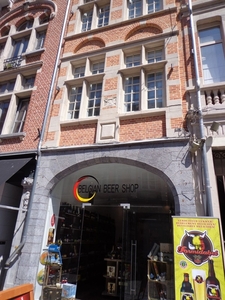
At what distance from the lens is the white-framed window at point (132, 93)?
5.95 meters

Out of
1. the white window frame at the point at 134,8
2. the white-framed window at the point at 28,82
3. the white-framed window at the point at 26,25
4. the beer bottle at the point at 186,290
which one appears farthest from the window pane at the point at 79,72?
the beer bottle at the point at 186,290

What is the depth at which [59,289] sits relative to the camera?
506cm

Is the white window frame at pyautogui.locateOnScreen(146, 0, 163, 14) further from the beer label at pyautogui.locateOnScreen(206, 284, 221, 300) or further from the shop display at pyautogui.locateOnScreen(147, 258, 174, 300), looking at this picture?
the beer label at pyautogui.locateOnScreen(206, 284, 221, 300)

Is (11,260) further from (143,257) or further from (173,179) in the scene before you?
(173,179)

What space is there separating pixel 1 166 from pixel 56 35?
5.38 metres

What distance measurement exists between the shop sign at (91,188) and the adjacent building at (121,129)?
0.09 feet

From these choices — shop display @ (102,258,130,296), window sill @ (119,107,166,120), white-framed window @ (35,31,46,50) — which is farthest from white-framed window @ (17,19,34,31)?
shop display @ (102,258,130,296)

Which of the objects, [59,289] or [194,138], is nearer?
[194,138]

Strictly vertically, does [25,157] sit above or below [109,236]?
above

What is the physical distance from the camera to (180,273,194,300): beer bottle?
3.40m

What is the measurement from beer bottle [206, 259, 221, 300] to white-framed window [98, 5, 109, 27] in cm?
803

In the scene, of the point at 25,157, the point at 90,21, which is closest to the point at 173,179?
the point at 25,157

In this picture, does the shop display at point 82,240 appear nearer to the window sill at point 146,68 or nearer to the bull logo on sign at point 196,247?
the bull logo on sign at point 196,247

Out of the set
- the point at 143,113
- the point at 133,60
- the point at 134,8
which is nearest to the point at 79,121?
the point at 143,113
